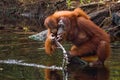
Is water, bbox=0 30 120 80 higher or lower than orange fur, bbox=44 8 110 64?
lower

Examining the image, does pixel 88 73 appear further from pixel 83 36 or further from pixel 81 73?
pixel 83 36

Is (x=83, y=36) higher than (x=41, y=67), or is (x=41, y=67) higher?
(x=83, y=36)

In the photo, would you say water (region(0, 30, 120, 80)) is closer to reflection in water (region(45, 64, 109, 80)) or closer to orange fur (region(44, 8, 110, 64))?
reflection in water (region(45, 64, 109, 80))

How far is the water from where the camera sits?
178 inches

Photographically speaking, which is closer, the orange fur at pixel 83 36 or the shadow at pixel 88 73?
the shadow at pixel 88 73

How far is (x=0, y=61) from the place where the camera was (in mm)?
5793

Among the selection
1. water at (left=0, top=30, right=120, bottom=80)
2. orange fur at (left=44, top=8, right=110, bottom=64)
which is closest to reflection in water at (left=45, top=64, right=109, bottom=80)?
water at (left=0, top=30, right=120, bottom=80)

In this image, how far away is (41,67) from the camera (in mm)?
5234

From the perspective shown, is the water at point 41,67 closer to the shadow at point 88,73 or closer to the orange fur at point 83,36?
the shadow at point 88,73

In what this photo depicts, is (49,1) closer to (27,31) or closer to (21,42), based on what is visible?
(27,31)

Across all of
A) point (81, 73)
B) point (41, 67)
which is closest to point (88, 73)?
point (81, 73)

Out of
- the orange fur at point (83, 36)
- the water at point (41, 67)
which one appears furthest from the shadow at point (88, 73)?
the orange fur at point (83, 36)

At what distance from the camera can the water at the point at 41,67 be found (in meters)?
4.51

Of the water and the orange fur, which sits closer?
the water
